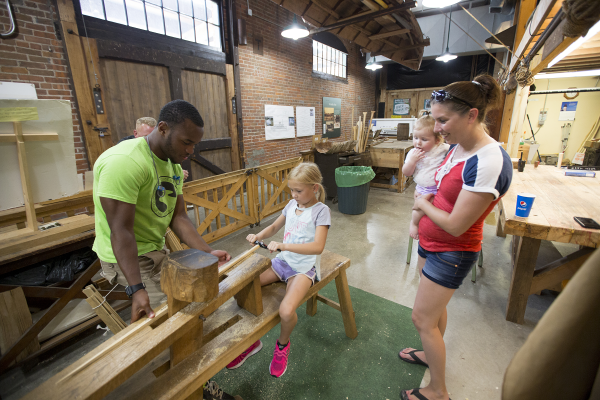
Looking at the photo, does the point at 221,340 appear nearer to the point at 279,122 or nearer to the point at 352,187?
the point at 352,187

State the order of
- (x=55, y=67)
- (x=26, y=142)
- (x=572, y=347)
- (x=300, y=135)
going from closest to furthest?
(x=572, y=347) < (x=26, y=142) < (x=55, y=67) < (x=300, y=135)

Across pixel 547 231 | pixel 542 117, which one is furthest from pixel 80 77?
pixel 542 117

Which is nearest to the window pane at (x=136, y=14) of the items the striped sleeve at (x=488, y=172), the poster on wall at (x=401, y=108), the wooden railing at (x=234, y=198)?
the wooden railing at (x=234, y=198)

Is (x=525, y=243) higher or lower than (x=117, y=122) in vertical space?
lower

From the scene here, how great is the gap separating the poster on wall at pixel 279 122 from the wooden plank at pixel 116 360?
6.55 meters

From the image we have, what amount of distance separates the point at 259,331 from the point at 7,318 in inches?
79.9

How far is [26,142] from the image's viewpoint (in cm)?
191

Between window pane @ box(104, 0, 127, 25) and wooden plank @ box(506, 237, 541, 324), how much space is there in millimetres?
6091

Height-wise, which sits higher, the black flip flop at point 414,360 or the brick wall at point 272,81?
the brick wall at point 272,81

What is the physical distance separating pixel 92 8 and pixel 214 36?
7.51 ft

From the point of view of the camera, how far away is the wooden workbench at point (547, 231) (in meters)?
1.87

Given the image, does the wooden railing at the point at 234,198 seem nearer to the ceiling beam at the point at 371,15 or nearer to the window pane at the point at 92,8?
the ceiling beam at the point at 371,15

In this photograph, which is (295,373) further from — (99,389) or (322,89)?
(322,89)

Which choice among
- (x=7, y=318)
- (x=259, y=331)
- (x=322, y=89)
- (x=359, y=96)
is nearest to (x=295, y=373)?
(x=259, y=331)
